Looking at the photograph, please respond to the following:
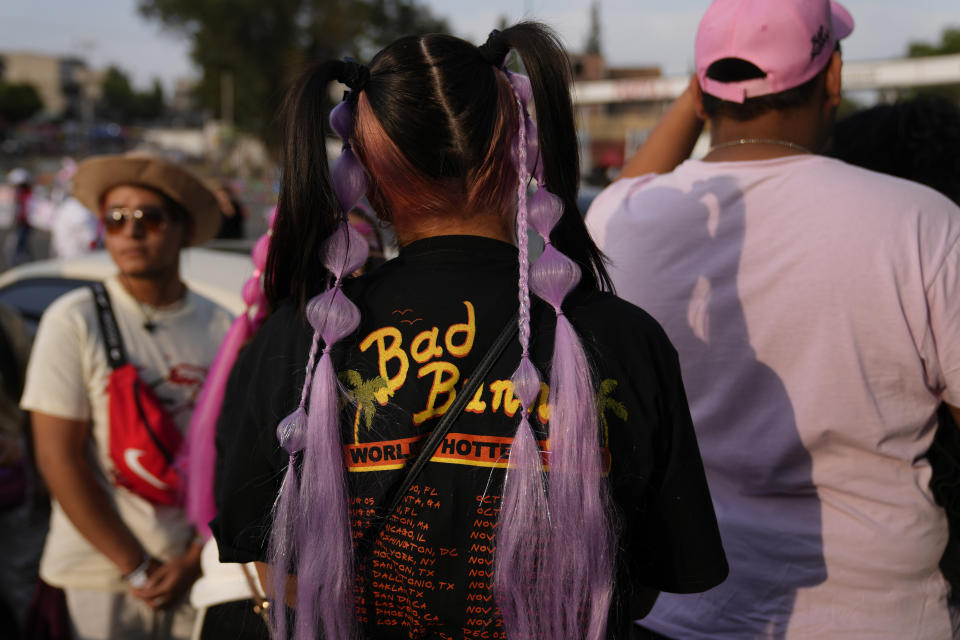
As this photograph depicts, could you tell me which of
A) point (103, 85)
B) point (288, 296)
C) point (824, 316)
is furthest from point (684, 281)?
point (103, 85)

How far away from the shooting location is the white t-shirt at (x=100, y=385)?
2.43 metres

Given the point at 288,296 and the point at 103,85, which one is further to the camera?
the point at 103,85

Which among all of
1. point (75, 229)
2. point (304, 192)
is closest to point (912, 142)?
point (304, 192)

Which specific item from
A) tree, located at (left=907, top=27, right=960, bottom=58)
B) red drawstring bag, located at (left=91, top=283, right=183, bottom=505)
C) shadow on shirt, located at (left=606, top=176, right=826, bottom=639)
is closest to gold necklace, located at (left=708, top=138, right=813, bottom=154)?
shadow on shirt, located at (left=606, top=176, right=826, bottom=639)

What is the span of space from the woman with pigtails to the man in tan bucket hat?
1375mm

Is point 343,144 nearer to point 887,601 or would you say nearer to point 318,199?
point 318,199

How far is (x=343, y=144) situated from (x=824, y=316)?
0.91 metres

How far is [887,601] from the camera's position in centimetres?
153

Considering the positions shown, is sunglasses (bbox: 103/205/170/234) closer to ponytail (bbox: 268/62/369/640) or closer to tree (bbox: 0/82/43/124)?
ponytail (bbox: 268/62/369/640)

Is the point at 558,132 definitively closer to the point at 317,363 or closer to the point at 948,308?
the point at 317,363

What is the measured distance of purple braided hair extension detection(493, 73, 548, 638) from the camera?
1.14 meters

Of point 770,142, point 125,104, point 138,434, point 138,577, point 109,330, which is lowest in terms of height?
point 138,577

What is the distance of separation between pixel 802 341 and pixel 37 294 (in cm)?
366

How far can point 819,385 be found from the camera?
1524 mm
